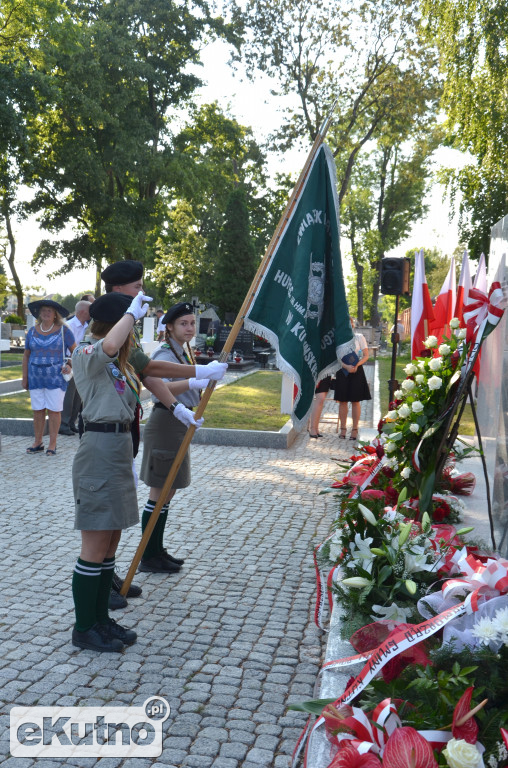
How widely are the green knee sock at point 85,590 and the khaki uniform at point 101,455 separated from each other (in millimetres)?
273

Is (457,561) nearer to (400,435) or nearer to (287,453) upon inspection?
(400,435)

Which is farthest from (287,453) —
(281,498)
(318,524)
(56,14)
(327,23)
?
(56,14)

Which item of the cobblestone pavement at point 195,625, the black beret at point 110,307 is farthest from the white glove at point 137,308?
the cobblestone pavement at point 195,625

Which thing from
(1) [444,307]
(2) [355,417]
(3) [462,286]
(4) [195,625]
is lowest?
(4) [195,625]

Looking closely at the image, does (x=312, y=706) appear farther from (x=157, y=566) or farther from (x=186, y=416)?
(x=157, y=566)

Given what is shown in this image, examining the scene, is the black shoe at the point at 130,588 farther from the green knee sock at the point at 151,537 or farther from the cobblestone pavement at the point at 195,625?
the green knee sock at the point at 151,537

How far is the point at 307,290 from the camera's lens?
15.9 ft

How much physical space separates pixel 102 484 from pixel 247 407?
35.1 ft

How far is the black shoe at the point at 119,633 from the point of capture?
4.31 meters

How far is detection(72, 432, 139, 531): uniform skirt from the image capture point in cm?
415

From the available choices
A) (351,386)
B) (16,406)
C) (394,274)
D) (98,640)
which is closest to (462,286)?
(394,274)

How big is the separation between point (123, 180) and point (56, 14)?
9.66 metres

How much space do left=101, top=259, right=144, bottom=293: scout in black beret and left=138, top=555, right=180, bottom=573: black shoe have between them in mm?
2211
